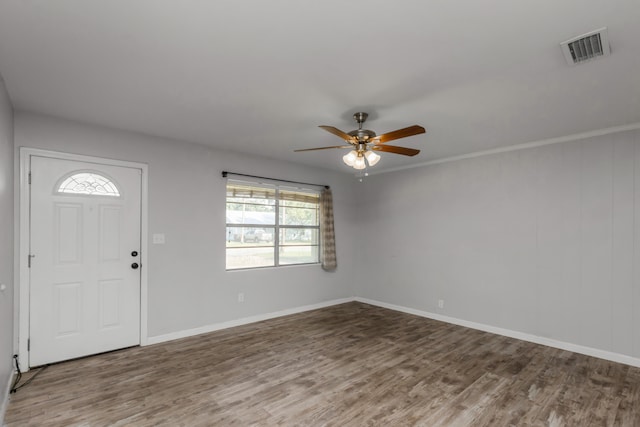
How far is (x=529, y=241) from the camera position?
4.17m

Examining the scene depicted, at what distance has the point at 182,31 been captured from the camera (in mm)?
1880

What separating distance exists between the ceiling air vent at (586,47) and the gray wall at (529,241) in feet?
6.96

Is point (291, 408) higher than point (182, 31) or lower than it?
lower

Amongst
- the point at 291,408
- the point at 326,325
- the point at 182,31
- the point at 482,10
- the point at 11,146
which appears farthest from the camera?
the point at 326,325

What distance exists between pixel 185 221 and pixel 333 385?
8.90 feet

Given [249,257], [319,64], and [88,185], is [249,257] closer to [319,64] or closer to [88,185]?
[88,185]

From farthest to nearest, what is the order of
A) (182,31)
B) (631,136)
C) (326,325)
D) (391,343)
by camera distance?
(326,325), (391,343), (631,136), (182,31)

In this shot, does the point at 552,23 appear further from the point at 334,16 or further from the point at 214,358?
the point at 214,358

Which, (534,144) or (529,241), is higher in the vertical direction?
(534,144)

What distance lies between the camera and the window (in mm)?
4777

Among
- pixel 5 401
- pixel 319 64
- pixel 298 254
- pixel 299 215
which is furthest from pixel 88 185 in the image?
pixel 298 254

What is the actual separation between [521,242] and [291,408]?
11.6 feet

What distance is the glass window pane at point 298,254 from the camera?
5.39 metres

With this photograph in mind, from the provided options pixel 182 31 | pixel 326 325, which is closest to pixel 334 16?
pixel 182 31
